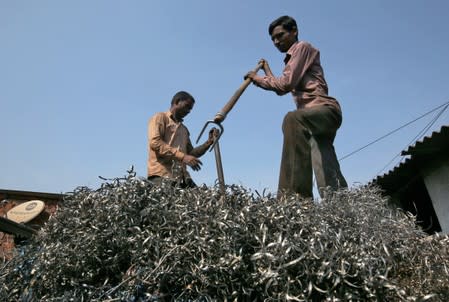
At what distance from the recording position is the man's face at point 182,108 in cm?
420

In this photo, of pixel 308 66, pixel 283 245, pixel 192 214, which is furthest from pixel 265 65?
pixel 283 245

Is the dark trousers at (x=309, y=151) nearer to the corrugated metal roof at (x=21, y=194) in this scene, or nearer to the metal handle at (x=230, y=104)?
the metal handle at (x=230, y=104)

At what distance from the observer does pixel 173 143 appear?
405 cm

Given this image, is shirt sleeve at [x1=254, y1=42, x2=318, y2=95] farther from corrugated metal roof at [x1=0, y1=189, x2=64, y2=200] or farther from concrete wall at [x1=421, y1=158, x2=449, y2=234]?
corrugated metal roof at [x1=0, y1=189, x2=64, y2=200]

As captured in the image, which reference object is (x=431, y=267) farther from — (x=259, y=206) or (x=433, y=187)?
(x=433, y=187)

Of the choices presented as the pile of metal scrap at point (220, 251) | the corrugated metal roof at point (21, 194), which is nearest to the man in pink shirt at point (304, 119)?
the pile of metal scrap at point (220, 251)

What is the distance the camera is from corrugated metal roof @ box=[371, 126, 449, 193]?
19.6 feet

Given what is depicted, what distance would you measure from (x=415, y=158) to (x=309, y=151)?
4.67 meters

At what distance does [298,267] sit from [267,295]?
0.14 metres

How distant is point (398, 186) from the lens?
7527 millimetres

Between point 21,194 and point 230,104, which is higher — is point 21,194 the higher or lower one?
the higher one

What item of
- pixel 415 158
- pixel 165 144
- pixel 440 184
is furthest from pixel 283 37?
pixel 440 184

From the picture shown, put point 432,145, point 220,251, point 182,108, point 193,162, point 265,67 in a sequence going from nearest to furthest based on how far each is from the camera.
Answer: point 220,251
point 265,67
point 193,162
point 182,108
point 432,145

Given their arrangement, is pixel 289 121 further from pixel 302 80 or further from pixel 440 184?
pixel 440 184
